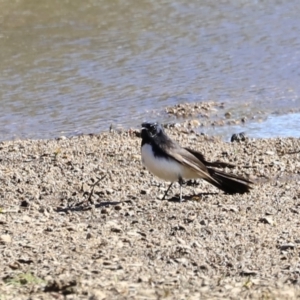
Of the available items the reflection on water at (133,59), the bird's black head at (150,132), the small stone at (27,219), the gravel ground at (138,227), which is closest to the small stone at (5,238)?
the gravel ground at (138,227)

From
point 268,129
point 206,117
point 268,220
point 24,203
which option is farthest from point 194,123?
point 268,220

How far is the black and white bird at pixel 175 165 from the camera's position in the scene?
762cm

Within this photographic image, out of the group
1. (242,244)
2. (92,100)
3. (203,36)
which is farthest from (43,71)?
(242,244)

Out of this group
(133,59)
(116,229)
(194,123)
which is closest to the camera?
(116,229)

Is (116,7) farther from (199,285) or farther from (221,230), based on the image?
(199,285)

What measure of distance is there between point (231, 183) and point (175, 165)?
540mm

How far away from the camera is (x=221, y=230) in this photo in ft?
21.1

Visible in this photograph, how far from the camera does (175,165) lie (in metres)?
7.62

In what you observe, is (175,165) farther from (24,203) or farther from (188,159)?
(24,203)

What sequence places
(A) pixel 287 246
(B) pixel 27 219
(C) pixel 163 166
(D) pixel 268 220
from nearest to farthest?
1. (A) pixel 287 246
2. (D) pixel 268 220
3. (B) pixel 27 219
4. (C) pixel 163 166

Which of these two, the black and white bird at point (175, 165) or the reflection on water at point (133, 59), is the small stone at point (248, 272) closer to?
the black and white bird at point (175, 165)

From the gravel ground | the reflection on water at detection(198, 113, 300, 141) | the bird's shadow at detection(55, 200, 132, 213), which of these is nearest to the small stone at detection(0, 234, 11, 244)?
the gravel ground

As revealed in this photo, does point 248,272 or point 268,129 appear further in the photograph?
point 268,129

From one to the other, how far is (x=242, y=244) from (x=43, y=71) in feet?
28.1
